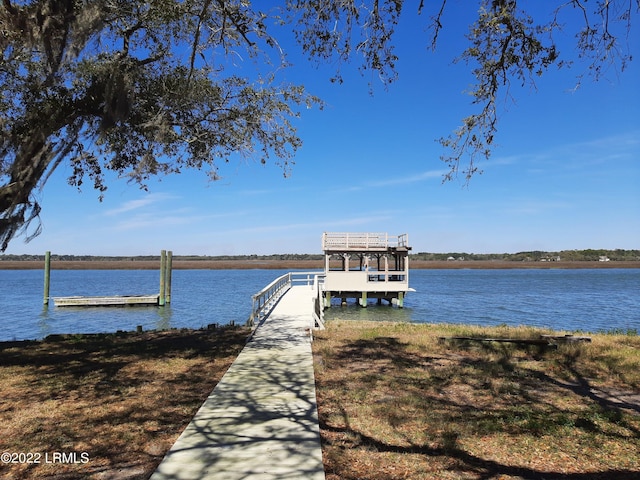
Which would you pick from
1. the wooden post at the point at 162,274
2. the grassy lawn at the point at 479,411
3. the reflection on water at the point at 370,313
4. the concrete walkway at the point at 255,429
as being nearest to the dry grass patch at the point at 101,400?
the concrete walkway at the point at 255,429

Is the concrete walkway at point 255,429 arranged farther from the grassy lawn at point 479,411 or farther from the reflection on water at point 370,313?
the reflection on water at point 370,313

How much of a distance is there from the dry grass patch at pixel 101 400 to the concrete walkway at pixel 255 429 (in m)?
0.26

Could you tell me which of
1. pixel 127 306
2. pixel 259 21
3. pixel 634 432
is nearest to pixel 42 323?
pixel 127 306

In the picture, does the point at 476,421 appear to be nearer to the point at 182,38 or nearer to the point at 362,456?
the point at 362,456

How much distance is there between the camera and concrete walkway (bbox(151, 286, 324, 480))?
4.64 metres

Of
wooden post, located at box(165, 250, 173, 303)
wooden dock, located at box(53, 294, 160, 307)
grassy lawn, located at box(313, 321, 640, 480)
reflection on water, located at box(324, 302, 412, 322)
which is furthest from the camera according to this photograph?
wooden post, located at box(165, 250, 173, 303)

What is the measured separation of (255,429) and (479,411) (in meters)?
3.35

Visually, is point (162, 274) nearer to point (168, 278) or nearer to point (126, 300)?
point (168, 278)

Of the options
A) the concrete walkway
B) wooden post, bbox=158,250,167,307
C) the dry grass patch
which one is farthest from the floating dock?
the concrete walkway

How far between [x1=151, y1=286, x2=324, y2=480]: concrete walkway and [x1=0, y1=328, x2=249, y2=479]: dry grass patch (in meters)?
0.26

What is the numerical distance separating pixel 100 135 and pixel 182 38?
2914mm

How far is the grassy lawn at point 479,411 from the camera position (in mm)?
4805

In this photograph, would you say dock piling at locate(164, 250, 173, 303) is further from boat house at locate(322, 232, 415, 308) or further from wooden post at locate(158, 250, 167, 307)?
boat house at locate(322, 232, 415, 308)

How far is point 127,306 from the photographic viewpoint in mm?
36094
